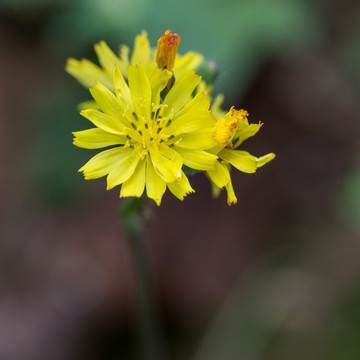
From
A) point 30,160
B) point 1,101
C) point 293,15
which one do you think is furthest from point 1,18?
point 293,15

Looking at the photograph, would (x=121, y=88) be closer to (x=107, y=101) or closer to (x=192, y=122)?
(x=107, y=101)

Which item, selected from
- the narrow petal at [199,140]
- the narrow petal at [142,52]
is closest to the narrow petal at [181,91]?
the narrow petal at [199,140]

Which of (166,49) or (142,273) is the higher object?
(166,49)

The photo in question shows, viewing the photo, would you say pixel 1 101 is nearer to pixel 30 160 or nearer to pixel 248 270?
pixel 30 160

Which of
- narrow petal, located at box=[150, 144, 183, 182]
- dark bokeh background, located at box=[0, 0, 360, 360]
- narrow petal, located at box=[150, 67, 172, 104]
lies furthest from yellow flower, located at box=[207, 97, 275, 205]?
dark bokeh background, located at box=[0, 0, 360, 360]

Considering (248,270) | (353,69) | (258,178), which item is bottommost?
(248,270)

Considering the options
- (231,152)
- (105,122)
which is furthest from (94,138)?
(231,152)

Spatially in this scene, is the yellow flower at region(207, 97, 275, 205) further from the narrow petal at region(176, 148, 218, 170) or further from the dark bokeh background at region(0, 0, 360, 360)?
the dark bokeh background at region(0, 0, 360, 360)
